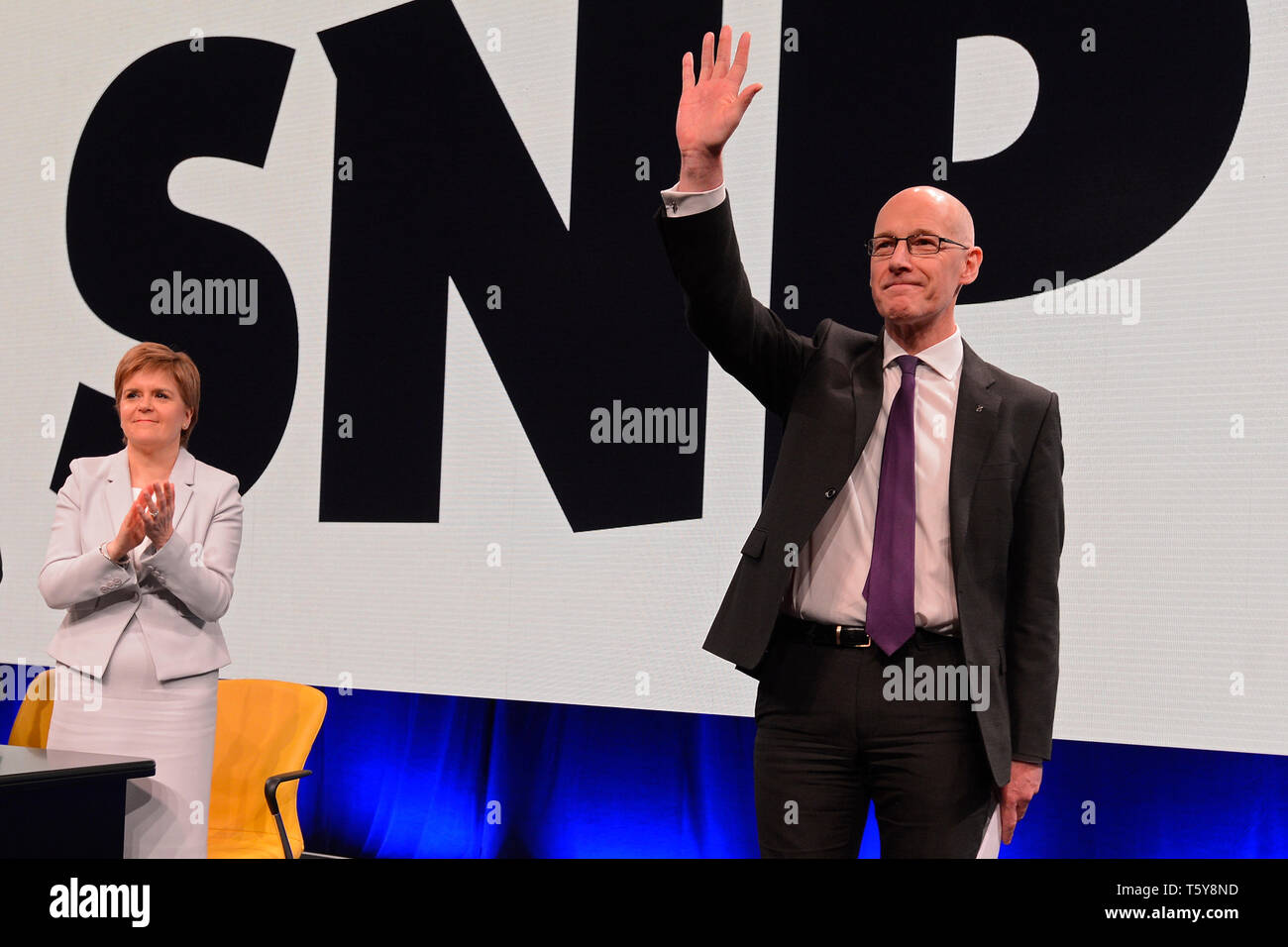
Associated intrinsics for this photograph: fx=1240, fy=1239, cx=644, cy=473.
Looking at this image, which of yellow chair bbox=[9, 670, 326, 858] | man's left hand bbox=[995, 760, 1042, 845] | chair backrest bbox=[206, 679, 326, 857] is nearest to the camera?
man's left hand bbox=[995, 760, 1042, 845]

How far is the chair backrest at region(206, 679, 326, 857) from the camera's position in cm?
347

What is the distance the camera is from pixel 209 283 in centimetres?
510

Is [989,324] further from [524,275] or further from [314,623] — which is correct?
[314,623]

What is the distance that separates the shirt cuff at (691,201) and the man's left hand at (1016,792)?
105 centimetres

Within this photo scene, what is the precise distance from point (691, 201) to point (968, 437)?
617mm

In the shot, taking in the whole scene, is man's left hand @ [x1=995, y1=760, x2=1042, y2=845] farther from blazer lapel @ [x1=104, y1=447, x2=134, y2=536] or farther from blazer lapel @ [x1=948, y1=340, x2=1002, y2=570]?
blazer lapel @ [x1=104, y1=447, x2=134, y2=536]

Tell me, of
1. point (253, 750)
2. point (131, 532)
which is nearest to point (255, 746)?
point (253, 750)

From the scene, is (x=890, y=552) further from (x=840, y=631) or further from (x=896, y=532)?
(x=840, y=631)

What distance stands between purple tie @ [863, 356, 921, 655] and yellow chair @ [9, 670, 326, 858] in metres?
1.91

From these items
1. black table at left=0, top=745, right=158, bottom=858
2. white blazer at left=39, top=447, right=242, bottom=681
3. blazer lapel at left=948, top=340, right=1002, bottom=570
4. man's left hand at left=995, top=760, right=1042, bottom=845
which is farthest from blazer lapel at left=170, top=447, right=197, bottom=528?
man's left hand at left=995, top=760, right=1042, bottom=845

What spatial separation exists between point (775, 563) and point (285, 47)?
12.6ft

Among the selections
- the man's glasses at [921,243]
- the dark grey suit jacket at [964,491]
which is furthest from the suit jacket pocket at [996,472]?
the man's glasses at [921,243]

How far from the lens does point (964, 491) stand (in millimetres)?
2055

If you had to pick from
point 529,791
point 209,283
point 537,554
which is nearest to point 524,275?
point 537,554
